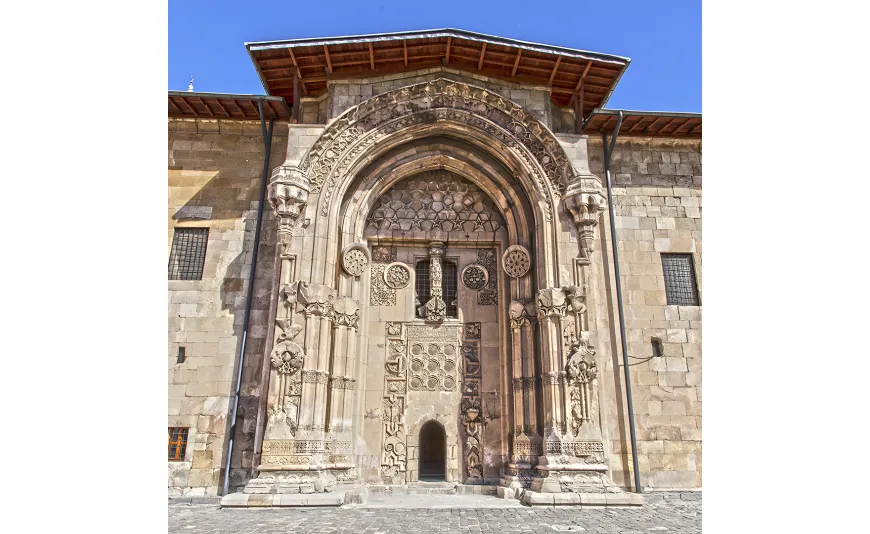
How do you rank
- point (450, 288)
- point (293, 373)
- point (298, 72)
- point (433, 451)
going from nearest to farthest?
point (293, 373), point (433, 451), point (298, 72), point (450, 288)

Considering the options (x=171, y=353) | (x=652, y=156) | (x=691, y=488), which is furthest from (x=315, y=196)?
(x=691, y=488)

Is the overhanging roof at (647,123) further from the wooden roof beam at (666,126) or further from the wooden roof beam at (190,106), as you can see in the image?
the wooden roof beam at (190,106)

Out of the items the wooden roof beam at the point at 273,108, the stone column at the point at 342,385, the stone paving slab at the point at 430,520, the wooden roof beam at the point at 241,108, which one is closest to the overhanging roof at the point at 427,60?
the wooden roof beam at the point at 273,108

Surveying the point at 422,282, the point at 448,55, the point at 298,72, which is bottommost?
the point at 422,282

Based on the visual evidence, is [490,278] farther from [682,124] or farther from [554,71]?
[682,124]

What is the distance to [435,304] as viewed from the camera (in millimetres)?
12586

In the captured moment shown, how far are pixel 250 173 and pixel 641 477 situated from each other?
11596 mm

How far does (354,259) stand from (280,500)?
513 cm

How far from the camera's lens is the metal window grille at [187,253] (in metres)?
12.5

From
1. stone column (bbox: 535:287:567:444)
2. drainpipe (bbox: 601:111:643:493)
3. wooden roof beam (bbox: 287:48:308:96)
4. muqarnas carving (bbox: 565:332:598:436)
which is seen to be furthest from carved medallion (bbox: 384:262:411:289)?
drainpipe (bbox: 601:111:643:493)

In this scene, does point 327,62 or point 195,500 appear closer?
point 195,500

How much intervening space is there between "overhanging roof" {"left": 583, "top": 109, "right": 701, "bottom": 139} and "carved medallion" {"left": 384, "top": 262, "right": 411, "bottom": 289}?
5.85 meters

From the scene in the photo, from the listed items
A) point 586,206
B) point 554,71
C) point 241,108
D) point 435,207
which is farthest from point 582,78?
point 241,108

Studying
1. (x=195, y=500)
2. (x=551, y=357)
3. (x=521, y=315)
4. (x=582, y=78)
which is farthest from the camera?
(x=582, y=78)
